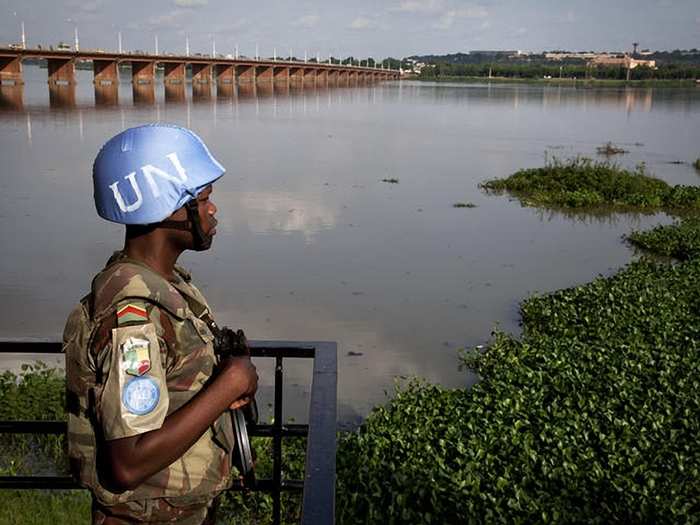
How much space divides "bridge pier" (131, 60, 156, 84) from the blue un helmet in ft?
276

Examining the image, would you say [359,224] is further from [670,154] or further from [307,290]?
[670,154]

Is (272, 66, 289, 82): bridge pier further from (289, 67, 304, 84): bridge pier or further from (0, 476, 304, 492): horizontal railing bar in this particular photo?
(0, 476, 304, 492): horizontal railing bar

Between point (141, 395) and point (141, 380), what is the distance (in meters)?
0.04

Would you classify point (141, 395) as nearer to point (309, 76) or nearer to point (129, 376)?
point (129, 376)

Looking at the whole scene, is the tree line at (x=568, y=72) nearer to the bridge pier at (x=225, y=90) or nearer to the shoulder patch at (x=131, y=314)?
the bridge pier at (x=225, y=90)

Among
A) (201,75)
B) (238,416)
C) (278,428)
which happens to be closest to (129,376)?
(238,416)

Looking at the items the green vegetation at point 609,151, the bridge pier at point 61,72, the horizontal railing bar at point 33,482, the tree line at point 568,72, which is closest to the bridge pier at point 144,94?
the bridge pier at point 61,72

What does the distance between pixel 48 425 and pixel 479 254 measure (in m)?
13.3

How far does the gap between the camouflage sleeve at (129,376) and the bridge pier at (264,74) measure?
111 metres

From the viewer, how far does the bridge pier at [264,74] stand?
10934 centimetres

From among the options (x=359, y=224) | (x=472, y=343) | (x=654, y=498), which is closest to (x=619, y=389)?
(x=654, y=498)

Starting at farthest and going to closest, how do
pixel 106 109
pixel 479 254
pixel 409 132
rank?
pixel 106 109 → pixel 409 132 → pixel 479 254

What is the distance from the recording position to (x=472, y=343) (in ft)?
33.1

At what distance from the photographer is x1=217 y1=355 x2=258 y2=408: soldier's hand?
1979mm
